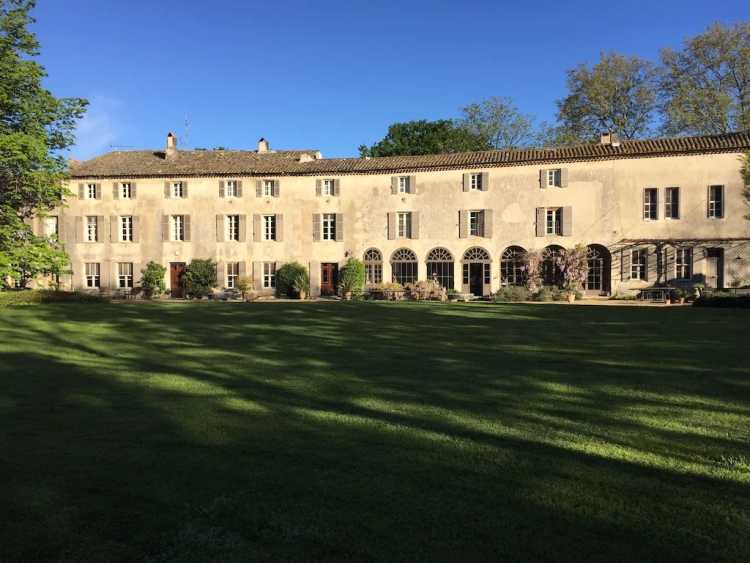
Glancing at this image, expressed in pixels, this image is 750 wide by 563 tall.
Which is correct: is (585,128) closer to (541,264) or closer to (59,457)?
(541,264)

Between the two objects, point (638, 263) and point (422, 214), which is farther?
point (422, 214)

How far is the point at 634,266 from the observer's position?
27094mm

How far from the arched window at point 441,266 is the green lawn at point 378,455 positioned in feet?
65.1

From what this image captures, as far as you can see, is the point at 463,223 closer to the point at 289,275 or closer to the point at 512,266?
the point at 512,266

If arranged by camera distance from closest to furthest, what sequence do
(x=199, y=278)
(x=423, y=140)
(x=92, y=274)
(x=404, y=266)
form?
(x=404, y=266) < (x=199, y=278) < (x=92, y=274) < (x=423, y=140)

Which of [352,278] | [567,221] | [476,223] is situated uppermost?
[476,223]

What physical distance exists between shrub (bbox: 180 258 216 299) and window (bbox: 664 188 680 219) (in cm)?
2379

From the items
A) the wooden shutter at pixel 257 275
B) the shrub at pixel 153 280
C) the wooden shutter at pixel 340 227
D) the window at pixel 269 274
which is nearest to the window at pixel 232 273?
the wooden shutter at pixel 257 275

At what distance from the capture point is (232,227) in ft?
105

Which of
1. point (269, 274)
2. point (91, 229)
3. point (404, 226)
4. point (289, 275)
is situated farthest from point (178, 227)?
point (404, 226)

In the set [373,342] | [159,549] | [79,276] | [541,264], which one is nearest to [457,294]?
[541,264]

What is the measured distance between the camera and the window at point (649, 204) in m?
27.0

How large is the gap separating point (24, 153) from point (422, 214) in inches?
720

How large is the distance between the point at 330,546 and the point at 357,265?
2716cm
